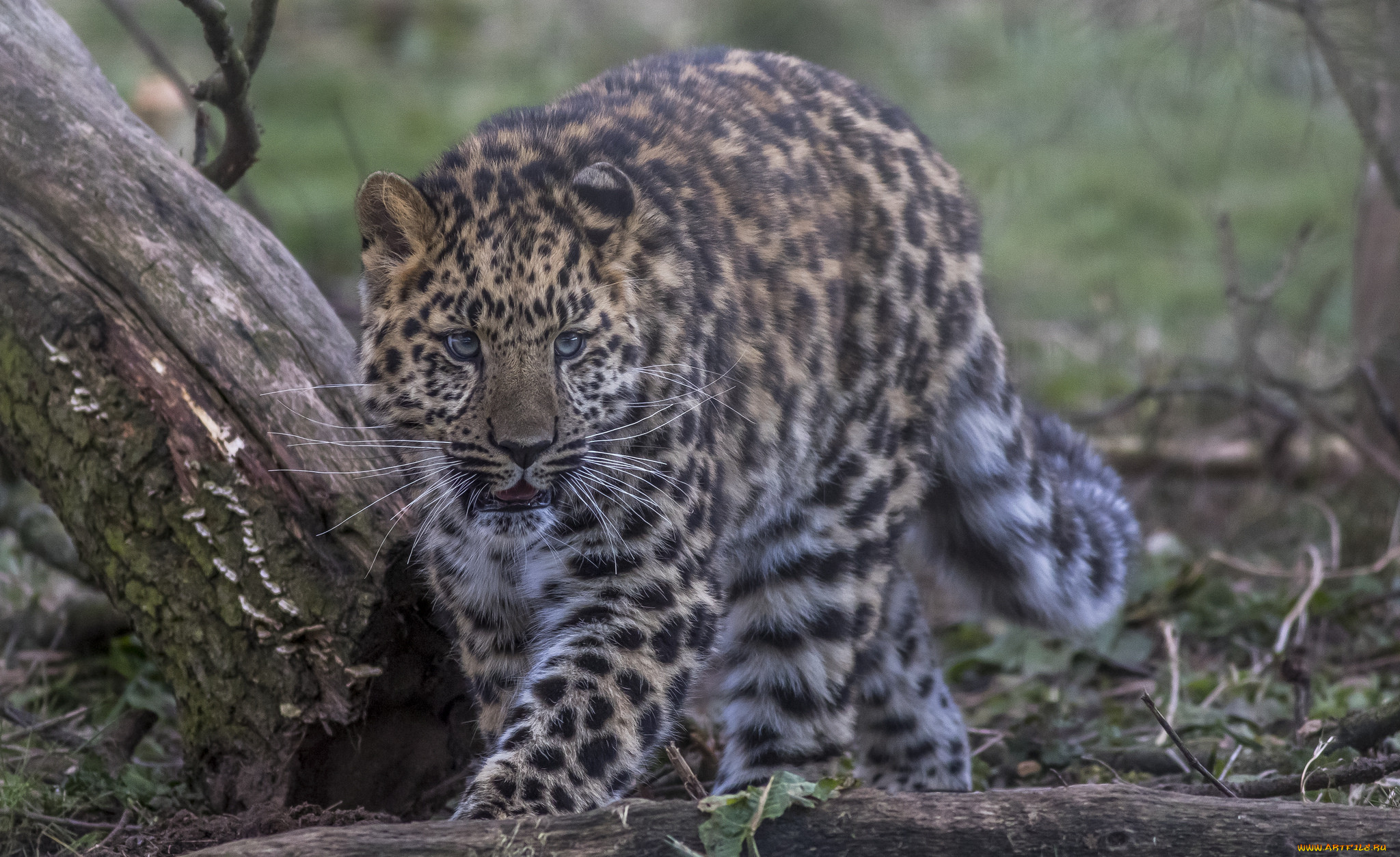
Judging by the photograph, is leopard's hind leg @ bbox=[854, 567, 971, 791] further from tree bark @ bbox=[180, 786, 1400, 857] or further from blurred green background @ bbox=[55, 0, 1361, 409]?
blurred green background @ bbox=[55, 0, 1361, 409]

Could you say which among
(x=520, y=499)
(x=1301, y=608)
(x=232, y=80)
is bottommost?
(x=1301, y=608)

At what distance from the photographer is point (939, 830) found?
313 cm

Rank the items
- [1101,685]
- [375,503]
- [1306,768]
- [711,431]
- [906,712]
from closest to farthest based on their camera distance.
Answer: [1306,768]
[375,503]
[711,431]
[906,712]
[1101,685]

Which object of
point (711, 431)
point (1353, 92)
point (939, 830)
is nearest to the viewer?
point (939, 830)

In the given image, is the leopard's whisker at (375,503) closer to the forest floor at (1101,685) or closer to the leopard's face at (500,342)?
the leopard's face at (500,342)

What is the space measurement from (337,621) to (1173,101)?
1271 centimetres

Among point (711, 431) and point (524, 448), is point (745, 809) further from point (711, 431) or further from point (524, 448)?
point (711, 431)

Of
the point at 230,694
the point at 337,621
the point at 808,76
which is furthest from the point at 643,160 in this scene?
the point at 230,694

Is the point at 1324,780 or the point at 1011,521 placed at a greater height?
the point at 1011,521

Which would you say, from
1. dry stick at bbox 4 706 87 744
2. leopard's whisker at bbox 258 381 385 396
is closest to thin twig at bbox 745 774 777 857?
leopard's whisker at bbox 258 381 385 396

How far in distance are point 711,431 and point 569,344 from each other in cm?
67

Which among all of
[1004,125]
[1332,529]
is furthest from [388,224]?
[1004,125]

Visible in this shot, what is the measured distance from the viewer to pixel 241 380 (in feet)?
14.0

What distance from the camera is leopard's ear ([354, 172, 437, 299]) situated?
153 inches
